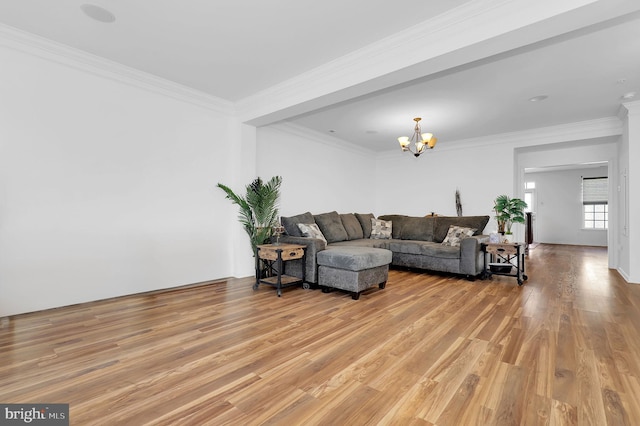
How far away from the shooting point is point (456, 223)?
19.3ft

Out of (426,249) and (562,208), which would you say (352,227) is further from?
(562,208)

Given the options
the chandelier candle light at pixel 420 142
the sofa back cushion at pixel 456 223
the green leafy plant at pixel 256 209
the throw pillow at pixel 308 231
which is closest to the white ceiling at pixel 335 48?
the chandelier candle light at pixel 420 142

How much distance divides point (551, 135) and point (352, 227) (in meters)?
4.30

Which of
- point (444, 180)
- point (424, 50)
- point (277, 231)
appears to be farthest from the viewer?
point (444, 180)

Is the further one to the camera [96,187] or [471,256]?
[471,256]

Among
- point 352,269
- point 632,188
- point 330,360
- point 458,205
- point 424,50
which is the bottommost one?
point 330,360

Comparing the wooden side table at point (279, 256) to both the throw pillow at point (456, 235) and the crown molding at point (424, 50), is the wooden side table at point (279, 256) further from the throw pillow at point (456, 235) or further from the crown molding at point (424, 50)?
the throw pillow at point (456, 235)

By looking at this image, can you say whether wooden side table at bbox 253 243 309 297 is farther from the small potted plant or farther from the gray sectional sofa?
the small potted plant

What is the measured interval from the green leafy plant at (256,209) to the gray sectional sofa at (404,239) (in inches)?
12.2

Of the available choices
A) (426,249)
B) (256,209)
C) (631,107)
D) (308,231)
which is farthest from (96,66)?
(631,107)

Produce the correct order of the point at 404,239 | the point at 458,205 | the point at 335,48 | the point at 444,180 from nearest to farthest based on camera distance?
the point at 335,48, the point at 404,239, the point at 458,205, the point at 444,180

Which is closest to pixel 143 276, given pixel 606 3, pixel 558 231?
pixel 606 3

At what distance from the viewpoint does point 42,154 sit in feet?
10.6

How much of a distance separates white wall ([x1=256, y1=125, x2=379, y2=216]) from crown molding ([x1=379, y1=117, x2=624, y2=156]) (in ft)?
7.66
